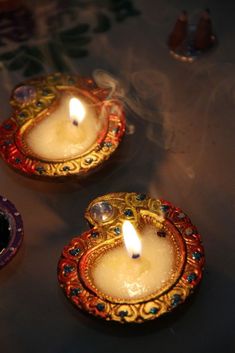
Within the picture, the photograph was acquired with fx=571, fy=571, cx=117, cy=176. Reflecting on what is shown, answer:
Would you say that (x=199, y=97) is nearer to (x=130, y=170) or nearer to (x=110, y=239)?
(x=130, y=170)

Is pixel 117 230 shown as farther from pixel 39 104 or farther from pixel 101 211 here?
pixel 39 104

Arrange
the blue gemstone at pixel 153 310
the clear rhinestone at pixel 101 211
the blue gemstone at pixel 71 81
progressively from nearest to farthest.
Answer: the blue gemstone at pixel 153 310, the clear rhinestone at pixel 101 211, the blue gemstone at pixel 71 81

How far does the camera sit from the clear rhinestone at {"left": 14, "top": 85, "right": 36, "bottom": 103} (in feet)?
4.06

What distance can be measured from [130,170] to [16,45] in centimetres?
48

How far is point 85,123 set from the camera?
1.19 m

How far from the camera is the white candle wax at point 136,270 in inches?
Result: 37.5

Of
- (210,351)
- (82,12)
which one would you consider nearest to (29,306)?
(210,351)

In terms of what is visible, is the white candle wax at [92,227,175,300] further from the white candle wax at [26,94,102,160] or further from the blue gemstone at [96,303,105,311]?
the white candle wax at [26,94,102,160]

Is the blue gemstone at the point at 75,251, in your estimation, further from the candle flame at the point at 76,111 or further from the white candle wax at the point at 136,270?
the candle flame at the point at 76,111

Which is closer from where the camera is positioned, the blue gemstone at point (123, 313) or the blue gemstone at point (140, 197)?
the blue gemstone at point (123, 313)

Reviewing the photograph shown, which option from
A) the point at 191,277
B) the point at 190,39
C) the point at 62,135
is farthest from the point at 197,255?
the point at 190,39

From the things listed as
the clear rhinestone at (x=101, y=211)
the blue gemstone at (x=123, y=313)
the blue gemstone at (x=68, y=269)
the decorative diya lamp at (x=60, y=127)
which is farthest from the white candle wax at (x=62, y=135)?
the blue gemstone at (x=123, y=313)

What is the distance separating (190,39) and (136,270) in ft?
2.24

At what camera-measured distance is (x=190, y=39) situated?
4.63 feet
